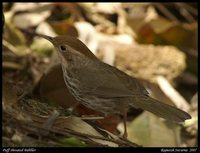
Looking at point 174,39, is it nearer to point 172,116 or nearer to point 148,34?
point 148,34

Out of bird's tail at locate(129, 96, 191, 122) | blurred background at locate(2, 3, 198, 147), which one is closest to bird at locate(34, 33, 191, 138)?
bird's tail at locate(129, 96, 191, 122)

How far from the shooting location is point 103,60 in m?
7.01

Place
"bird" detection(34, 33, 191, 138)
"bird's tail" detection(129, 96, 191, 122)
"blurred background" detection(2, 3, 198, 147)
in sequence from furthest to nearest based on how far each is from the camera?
"bird" detection(34, 33, 191, 138)
"bird's tail" detection(129, 96, 191, 122)
"blurred background" detection(2, 3, 198, 147)

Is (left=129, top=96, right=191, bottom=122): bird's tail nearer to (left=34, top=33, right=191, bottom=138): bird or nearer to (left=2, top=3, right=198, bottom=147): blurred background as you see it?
(left=34, top=33, right=191, bottom=138): bird

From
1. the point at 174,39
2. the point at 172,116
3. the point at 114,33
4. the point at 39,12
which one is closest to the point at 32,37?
the point at 39,12

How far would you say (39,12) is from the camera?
721cm

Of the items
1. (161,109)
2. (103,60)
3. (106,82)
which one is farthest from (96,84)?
(103,60)

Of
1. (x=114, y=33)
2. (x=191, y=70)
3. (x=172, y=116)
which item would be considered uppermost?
(x=114, y=33)

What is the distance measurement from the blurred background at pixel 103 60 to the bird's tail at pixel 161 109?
342mm

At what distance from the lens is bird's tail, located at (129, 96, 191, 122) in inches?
187

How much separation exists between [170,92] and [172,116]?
1836mm

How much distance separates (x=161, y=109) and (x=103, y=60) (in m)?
2.19

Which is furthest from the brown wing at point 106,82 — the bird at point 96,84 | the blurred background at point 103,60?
the blurred background at point 103,60

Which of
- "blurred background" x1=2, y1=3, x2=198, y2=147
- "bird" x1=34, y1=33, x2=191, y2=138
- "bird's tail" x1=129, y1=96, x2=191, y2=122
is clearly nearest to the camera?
"blurred background" x1=2, y1=3, x2=198, y2=147
